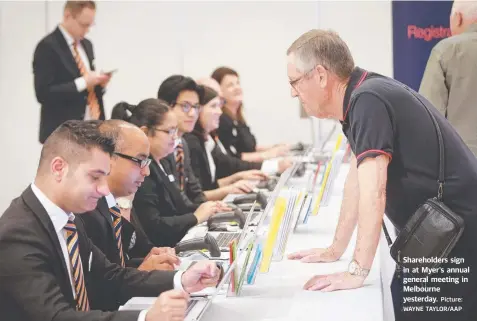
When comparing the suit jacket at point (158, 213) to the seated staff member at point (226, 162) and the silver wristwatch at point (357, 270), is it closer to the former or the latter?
the silver wristwatch at point (357, 270)

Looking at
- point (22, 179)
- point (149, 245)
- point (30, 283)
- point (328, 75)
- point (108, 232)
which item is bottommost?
point (22, 179)

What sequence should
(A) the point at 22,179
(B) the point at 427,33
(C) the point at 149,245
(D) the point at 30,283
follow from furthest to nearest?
(A) the point at 22,179 → (B) the point at 427,33 → (C) the point at 149,245 → (D) the point at 30,283

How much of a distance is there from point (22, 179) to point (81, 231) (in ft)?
17.1

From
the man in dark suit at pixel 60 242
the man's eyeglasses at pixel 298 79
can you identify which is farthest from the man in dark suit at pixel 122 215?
the man's eyeglasses at pixel 298 79

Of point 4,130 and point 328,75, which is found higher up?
point 328,75

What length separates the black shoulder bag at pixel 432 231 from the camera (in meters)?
2.26

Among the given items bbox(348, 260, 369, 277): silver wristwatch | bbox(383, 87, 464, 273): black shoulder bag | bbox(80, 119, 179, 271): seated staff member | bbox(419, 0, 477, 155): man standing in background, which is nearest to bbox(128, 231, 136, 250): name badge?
bbox(80, 119, 179, 271): seated staff member

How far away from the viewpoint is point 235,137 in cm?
646

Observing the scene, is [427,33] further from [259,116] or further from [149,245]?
[149,245]

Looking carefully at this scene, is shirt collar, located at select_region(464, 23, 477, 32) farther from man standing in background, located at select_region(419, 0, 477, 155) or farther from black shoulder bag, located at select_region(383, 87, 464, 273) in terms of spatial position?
black shoulder bag, located at select_region(383, 87, 464, 273)

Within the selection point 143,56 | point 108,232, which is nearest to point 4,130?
point 143,56

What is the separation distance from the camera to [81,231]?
8.10ft

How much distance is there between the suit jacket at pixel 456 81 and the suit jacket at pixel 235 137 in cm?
263

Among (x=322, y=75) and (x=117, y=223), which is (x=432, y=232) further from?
(x=117, y=223)
